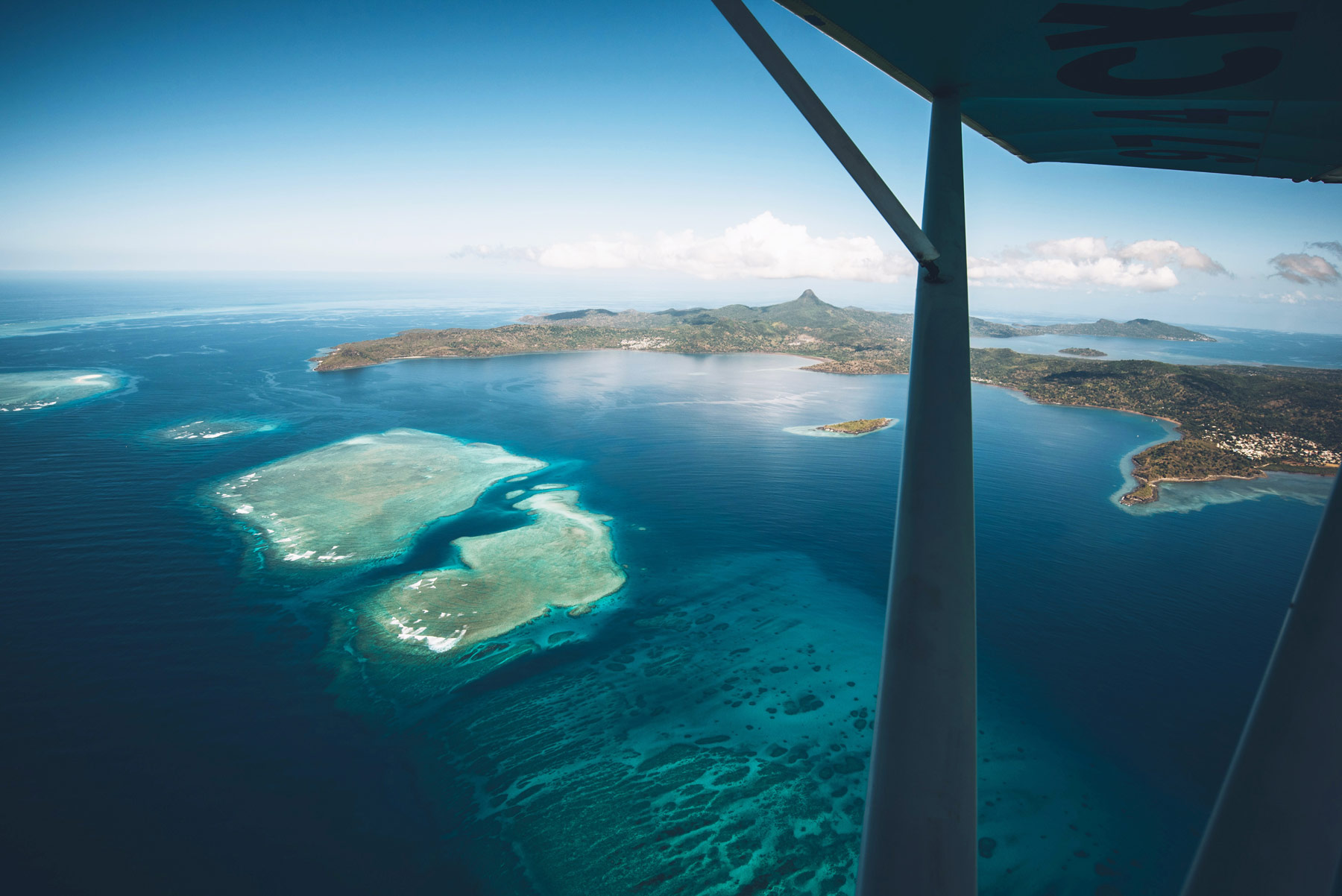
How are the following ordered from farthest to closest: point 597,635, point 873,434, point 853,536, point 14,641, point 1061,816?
point 873,434 → point 853,536 → point 597,635 → point 14,641 → point 1061,816

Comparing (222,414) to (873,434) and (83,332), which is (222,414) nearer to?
(873,434)

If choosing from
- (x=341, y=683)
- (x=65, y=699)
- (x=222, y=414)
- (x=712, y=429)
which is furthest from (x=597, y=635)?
(x=222, y=414)

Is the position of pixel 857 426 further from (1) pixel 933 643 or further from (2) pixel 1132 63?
(1) pixel 933 643

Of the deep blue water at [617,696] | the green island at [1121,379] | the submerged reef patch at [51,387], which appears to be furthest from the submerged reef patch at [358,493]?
the green island at [1121,379]

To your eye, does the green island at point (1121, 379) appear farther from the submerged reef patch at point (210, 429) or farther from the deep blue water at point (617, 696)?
the submerged reef patch at point (210, 429)

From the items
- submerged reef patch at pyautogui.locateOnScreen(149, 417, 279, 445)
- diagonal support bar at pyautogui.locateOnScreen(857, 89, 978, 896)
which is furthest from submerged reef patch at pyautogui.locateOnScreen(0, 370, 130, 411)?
diagonal support bar at pyautogui.locateOnScreen(857, 89, 978, 896)

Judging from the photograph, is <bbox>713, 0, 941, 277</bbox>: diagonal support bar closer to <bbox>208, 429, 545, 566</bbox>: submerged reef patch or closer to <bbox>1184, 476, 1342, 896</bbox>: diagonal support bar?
<bbox>1184, 476, 1342, 896</bbox>: diagonal support bar

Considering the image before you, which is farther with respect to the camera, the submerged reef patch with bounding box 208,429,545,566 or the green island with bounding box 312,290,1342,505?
the green island with bounding box 312,290,1342,505
